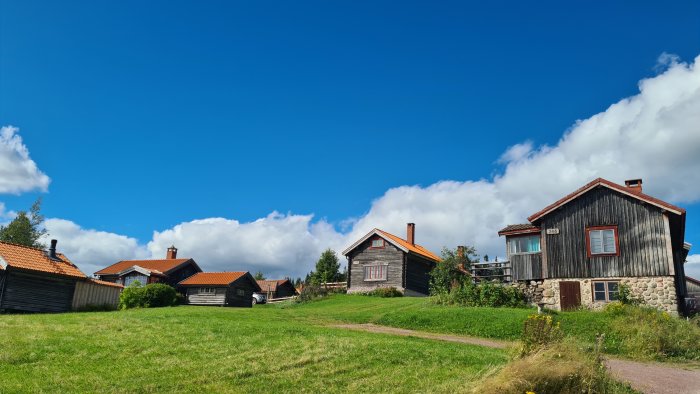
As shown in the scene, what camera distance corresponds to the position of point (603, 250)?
2845 centimetres

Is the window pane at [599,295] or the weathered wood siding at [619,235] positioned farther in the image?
the window pane at [599,295]

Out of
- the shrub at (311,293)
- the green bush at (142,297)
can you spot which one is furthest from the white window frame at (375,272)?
the green bush at (142,297)

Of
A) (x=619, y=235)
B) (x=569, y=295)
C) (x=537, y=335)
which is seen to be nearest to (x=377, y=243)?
(x=569, y=295)

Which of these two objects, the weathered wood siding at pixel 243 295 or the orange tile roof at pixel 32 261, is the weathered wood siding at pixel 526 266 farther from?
the orange tile roof at pixel 32 261

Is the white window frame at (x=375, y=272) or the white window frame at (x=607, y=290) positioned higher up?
the white window frame at (x=375, y=272)

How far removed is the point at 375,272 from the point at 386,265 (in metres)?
1.28

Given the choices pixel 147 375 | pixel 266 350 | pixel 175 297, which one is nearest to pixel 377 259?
pixel 175 297

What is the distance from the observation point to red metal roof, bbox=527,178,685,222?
1066 inches

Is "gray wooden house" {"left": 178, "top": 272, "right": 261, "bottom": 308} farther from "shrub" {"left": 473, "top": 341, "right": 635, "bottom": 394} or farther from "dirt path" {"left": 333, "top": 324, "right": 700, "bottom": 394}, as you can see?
"shrub" {"left": 473, "top": 341, "right": 635, "bottom": 394}

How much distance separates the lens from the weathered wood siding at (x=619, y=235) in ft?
89.4

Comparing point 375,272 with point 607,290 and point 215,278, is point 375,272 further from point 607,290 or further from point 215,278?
point 607,290

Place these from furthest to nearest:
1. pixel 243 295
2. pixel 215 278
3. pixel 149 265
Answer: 1. pixel 149 265
2. pixel 243 295
3. pixel 215 278

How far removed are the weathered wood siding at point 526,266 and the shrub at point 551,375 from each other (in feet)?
69.6

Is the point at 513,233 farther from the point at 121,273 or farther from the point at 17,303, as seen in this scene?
the point at 121,273
